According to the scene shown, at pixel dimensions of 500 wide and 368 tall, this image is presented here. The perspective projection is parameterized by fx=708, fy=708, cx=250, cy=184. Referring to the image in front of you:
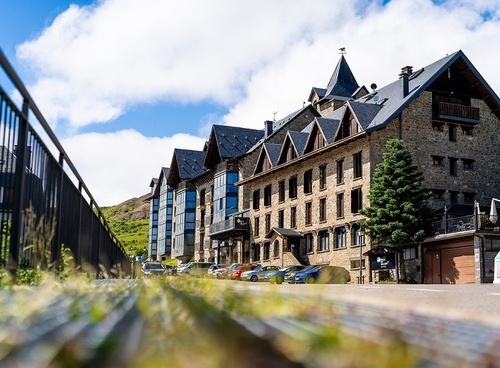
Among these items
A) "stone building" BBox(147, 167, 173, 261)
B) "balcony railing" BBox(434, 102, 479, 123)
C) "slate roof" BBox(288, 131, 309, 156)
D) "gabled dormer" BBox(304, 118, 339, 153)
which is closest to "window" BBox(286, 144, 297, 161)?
"slate roof" BBox(288, 131, 309, 156)

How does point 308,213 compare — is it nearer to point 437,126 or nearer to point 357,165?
point 357,165

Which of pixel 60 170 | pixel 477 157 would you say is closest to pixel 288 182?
pixel 477 157

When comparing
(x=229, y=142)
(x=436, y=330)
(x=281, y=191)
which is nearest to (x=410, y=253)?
(x=281, y=191)

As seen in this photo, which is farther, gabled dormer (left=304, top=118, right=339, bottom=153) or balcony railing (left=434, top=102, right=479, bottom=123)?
gabled dormer (left=304, top=118, right=339, bottom=153)

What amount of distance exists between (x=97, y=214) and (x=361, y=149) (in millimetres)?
33842

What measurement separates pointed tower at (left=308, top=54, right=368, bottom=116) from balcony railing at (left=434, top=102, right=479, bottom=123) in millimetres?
15610

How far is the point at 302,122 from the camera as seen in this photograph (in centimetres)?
6384

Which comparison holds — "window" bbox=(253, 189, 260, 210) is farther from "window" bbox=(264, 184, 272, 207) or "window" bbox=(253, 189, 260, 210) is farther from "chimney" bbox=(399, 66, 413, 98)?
"chimney" bbox=(399, 66, 413, 98)

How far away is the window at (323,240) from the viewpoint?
1949 inches

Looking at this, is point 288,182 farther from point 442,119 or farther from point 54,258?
point 54,258

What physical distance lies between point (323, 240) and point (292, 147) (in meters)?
8.46

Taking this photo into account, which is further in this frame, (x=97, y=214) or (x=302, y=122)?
(x=302, y=122)

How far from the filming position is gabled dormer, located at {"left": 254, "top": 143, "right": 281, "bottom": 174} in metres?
58.0

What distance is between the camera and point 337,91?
66.2 metres
